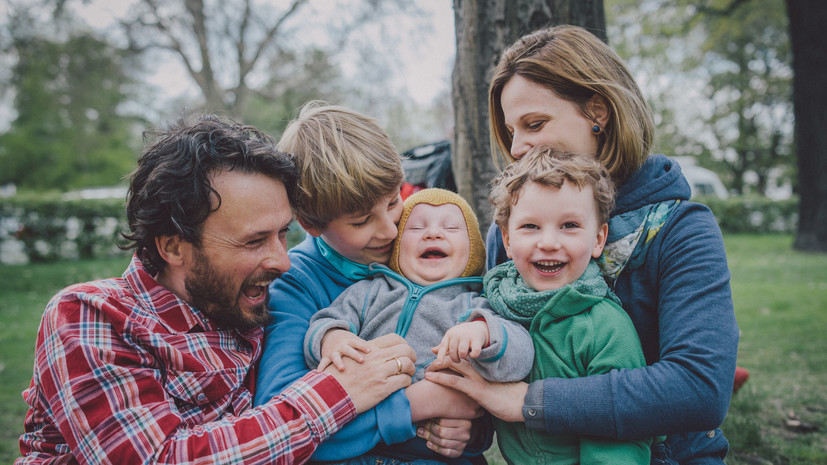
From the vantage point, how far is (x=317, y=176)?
2.23m

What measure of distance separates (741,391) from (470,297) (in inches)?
148

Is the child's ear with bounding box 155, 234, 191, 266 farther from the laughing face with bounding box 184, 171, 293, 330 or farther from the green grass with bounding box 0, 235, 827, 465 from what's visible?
the green grass with bounding box 0, 235, 827, 465

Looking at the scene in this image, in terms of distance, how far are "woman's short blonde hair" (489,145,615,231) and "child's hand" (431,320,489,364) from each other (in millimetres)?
470

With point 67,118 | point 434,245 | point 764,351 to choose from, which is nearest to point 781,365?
point 764,351

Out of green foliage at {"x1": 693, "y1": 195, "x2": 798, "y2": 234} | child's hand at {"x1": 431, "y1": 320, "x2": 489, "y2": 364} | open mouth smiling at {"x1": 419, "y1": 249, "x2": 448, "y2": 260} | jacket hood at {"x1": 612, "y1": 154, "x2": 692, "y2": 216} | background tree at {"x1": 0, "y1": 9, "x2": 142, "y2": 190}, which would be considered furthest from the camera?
green foliage at {"x1": 693, "y1": 195, "x2": 798, "y2": 234}

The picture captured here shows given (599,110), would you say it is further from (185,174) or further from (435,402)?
(185,174)

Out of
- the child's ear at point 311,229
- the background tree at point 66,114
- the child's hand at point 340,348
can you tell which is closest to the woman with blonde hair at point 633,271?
the child's hand at point 340,348

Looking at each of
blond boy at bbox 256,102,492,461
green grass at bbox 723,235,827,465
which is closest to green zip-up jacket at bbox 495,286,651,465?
blond boy at bbox 256,102,492,461

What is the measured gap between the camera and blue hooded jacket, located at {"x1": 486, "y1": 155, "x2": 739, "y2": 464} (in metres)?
1.66

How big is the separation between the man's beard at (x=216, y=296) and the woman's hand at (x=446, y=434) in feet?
2.46

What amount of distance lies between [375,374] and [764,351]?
19.2ft

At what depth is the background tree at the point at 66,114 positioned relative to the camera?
16.3 m

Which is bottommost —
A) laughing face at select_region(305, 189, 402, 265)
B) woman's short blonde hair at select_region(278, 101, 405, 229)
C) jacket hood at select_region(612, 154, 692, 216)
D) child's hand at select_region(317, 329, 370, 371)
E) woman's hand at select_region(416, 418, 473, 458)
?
woman's hand at select_region(416, 418, 473, 458)

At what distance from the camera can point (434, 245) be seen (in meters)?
2.28
